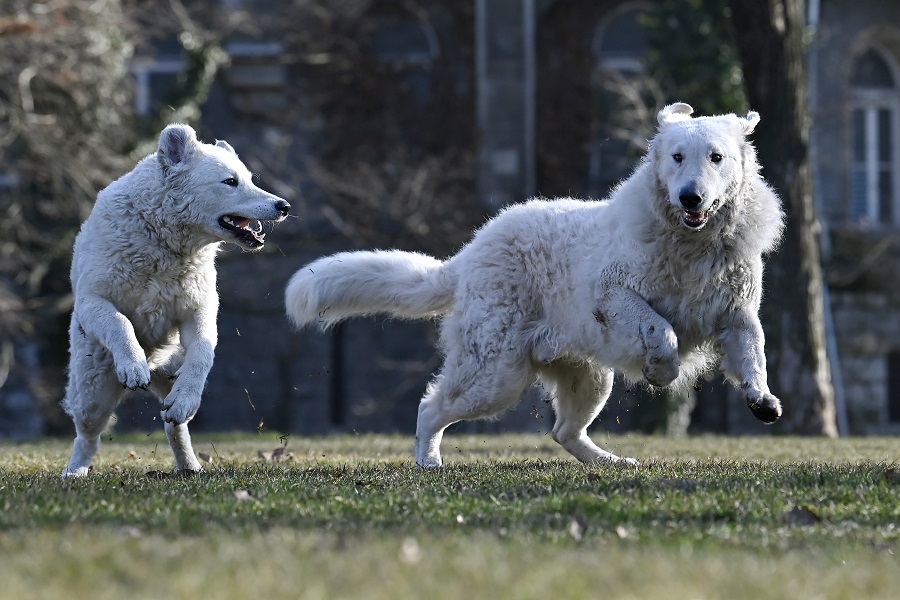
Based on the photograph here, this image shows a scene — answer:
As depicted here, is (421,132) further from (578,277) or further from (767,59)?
(578,277)

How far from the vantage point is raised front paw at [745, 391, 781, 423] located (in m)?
7.11

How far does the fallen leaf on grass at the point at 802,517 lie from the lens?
5215 millimetres

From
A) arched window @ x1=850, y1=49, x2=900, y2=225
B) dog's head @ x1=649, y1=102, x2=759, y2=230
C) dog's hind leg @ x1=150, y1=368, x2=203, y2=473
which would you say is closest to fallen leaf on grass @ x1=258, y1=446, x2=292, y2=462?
dog's hind leg @ x1=150, y1=368, x2=203, y2=473

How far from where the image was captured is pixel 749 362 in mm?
7320

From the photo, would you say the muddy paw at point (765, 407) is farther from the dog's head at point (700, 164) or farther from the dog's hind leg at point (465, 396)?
the dog's hind leg at point (465, 396)

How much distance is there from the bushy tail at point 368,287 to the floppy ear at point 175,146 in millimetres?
1210

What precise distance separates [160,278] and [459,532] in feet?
11.0

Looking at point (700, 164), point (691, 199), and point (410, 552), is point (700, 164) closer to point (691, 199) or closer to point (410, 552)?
point (691, 199)

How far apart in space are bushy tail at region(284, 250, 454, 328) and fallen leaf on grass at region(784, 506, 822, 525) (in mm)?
3773

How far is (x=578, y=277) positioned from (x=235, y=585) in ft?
15.5

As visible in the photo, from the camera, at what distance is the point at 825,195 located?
2303 cm

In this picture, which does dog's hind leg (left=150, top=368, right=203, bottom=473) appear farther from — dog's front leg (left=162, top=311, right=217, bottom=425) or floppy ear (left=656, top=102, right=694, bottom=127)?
floppy ear (left=656, top=102, right=694, bottom=127)

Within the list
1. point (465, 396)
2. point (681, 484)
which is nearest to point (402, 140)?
point (465, 396)

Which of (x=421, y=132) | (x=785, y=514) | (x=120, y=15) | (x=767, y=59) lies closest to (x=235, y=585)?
(x=785, y=514)
